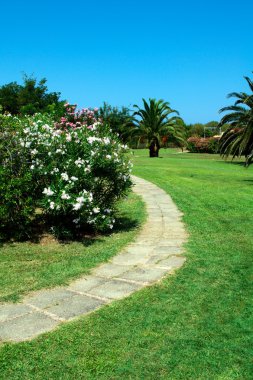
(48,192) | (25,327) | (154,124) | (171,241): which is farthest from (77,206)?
(154,124)

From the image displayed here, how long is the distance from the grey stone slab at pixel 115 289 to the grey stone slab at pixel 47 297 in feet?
0.92

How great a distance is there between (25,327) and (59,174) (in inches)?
117

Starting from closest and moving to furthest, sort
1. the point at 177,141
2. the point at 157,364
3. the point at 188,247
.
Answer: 1. the point at 157,364
2. the point at 188,247
3. the point at 177,141

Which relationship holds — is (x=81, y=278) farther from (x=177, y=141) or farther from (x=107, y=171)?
(x=177, y=141)

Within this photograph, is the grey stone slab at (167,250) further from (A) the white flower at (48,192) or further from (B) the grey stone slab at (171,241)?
(A) the white flower at (48,192)

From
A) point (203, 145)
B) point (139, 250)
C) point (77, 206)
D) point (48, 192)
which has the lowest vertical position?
point (139, 250)

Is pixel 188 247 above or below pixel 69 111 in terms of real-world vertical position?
below

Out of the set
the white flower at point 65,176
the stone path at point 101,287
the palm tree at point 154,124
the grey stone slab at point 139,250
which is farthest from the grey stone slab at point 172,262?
the palm tree at point 154,124

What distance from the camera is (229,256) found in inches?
206

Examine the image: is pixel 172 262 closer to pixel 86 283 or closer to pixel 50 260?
pixel 86 283

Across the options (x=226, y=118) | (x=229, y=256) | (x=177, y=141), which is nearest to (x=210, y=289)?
(x=229, y=256)

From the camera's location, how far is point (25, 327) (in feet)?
10.7

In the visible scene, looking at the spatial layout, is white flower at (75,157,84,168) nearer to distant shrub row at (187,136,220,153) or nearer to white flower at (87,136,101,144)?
white flower at (87,136,101,144)

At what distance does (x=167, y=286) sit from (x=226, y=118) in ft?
77.9
